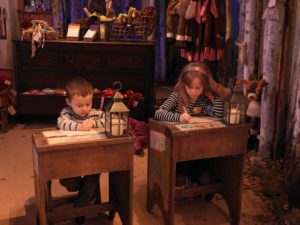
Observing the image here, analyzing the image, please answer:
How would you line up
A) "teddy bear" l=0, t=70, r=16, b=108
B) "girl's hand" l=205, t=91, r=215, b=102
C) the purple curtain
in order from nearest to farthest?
"girl's hand" l=205, t=91, r=215, b=102, "teddy bear" l=0, t=70, r=16, b=108, the purple curtain

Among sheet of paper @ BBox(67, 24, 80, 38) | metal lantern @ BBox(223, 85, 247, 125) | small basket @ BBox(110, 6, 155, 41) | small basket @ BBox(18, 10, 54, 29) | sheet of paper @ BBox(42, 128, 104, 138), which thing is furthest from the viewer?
small basket @ BBox(18, 10, 54, 29)

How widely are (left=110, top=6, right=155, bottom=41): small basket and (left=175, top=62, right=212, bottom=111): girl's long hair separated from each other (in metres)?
2.22

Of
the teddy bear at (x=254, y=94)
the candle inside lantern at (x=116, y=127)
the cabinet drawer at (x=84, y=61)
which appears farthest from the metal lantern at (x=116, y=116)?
the cabinet drawer at (x=84, y=61)

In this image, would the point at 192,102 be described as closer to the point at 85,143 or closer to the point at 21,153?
the point at 85,143

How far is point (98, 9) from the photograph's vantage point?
4746 mm

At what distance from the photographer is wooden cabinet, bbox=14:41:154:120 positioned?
176 inches

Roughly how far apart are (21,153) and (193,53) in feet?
6.87

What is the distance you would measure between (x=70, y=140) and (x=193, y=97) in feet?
2.99

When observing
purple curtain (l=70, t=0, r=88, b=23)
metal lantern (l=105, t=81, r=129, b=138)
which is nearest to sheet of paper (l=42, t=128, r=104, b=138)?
metal lantern (l=105, t=81, r=129, b=138)

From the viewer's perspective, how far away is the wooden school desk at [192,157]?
217cm

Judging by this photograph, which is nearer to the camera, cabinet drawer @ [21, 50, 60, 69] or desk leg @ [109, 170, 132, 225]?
desk leg @ [109, 170, 132, 225]

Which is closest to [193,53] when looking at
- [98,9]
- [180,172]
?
[98,9]

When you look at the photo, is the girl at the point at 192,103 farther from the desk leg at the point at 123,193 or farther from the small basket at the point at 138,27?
the small basket at the point at 138,27

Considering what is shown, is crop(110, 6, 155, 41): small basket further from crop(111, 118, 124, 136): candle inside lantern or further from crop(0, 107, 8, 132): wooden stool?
crop(111, 118, 124, 136): candle inside lantern
